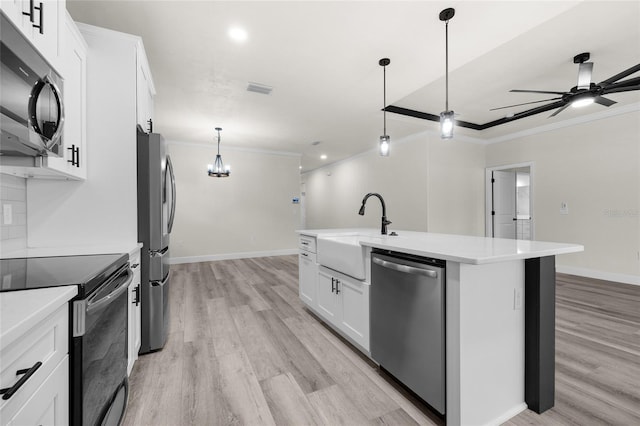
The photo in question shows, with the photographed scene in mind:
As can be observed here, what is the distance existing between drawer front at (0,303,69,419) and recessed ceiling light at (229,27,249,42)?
2434 millimetres

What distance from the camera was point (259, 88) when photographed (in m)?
3.57

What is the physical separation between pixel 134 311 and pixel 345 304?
1573 mm

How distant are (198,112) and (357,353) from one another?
163 inches

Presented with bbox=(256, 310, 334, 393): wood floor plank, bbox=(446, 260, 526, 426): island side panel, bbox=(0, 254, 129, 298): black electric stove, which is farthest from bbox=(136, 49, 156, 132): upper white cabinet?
bbox=(446, 260, 526, 426): island side panel

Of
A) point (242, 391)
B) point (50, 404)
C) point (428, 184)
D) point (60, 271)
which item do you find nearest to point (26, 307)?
point (50, 404)

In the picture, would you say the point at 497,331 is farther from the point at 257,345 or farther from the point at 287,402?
the point at 257,345

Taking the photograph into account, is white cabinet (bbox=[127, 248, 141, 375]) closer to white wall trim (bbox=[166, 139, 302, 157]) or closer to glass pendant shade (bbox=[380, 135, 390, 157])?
glass pendant shade (bbox=[380, 135, 390, 157])

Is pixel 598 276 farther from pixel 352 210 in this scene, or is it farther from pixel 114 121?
pixel 114 121

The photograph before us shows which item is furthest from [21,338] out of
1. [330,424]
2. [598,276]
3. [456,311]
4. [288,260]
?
[598,276]

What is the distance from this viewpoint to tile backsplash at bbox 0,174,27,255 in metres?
1.64

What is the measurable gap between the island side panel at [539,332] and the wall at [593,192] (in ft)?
14.0

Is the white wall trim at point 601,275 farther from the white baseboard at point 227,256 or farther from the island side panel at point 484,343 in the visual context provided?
the white baseboard at point 227,256

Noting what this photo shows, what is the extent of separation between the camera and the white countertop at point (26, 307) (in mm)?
635

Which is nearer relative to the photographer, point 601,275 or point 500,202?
point 601,275
